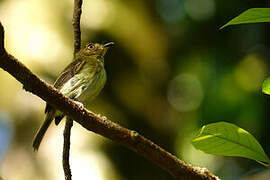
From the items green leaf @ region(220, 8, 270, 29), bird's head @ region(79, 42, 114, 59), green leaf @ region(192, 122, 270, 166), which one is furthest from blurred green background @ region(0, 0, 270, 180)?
green leaf @ region(220, 8, 270, 29)

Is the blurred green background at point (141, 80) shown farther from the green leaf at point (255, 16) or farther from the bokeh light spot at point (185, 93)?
the green leaf at point (255, 16)

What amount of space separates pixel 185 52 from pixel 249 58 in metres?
0.91

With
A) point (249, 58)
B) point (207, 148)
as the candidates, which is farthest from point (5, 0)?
point (207, 148)

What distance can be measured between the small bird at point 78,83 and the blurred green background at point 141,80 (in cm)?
48

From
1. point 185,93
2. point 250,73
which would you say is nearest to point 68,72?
point 250,73

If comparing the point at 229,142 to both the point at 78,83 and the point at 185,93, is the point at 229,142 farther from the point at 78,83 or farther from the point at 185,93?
the point at 185,93

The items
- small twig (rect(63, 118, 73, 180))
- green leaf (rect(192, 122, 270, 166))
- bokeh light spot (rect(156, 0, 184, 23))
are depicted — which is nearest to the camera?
green leaf (rect(192, 122, 270, 166))

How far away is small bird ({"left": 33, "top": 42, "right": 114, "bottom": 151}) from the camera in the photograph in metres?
4.41

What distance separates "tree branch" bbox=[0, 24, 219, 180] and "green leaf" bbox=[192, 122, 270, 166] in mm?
299

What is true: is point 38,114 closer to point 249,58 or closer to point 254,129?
point 254,129

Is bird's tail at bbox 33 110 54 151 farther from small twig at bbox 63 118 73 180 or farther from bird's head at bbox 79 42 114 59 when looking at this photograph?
small twig at bbox 63 118 73 180

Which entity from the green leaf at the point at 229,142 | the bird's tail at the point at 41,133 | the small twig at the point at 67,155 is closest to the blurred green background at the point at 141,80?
the bird's tail at the point at 41,133

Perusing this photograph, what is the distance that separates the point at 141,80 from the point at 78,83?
1572mm

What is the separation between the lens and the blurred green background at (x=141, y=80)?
499 centimetres
